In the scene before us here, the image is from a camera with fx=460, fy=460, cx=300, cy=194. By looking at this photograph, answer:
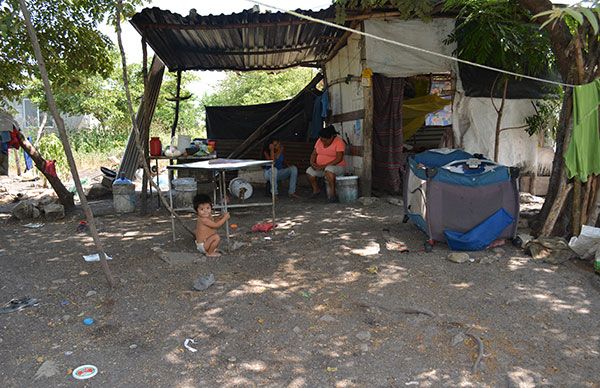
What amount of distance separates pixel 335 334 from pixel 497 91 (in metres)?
5.77

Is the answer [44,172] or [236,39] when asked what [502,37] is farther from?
[44,172]

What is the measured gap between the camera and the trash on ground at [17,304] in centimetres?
342

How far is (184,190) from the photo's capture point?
7238 mm

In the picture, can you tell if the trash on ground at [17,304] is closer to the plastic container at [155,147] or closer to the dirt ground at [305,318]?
the dirt ground at [305,318]

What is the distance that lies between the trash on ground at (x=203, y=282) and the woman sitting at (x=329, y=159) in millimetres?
4144

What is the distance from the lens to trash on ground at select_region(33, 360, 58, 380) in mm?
2535

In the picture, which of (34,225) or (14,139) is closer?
(34,225)

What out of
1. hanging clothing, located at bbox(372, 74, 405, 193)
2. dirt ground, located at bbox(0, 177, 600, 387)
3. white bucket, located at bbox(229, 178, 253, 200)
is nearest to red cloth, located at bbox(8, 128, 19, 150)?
dirt ground, located at bbox(0, 177, 600, 387)

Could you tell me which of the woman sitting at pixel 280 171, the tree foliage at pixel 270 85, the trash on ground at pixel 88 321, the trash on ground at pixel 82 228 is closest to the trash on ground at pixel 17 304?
the trash on ground at pixel 88 321

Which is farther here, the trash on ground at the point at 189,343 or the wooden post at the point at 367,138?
the wooden post at the point at 367,138

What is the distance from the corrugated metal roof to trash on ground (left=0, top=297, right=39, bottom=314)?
4103mm

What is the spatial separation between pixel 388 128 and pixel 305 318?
5.03 metres

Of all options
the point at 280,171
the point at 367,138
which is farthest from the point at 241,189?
the point at 367,138

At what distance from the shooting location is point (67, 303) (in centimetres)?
355
